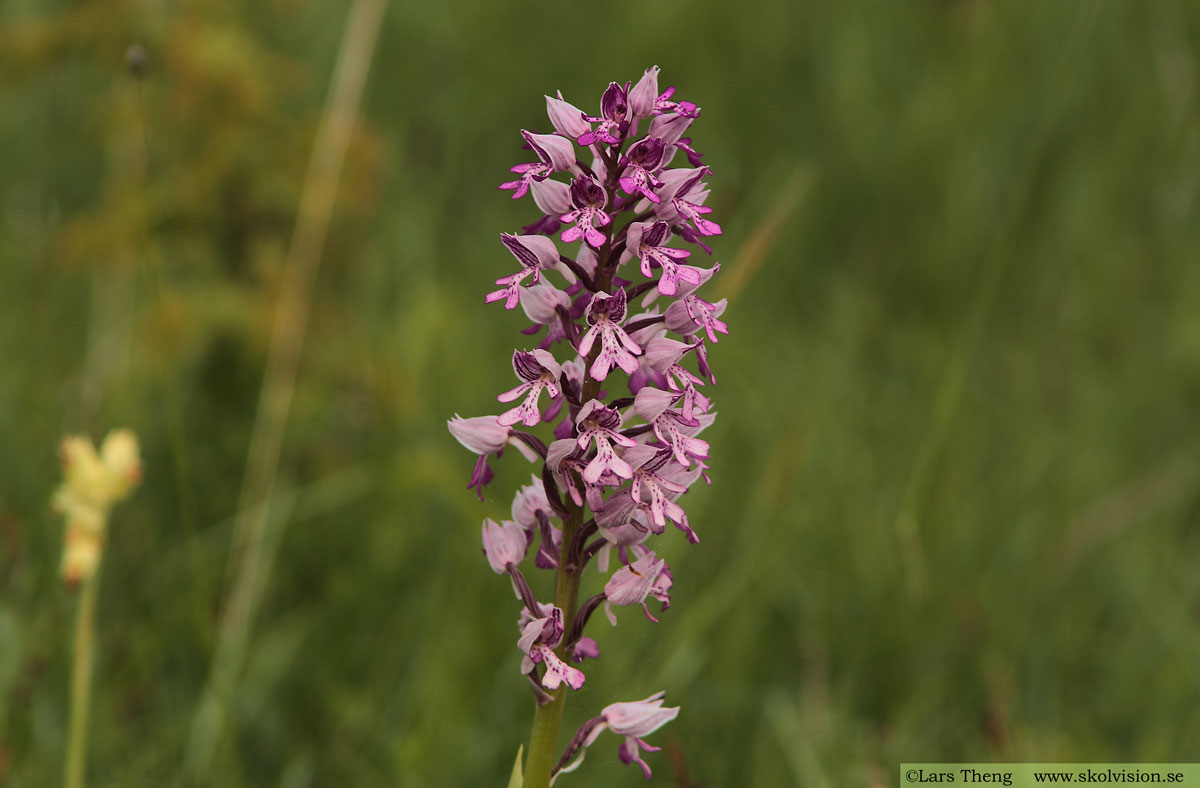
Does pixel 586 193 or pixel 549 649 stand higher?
pixel 586 193

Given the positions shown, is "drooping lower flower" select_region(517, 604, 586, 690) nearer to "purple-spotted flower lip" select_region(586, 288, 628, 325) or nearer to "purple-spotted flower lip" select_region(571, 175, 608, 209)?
"purple-spotted flower lip" select_region(586, 288, 628, 325)

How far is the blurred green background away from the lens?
361cm

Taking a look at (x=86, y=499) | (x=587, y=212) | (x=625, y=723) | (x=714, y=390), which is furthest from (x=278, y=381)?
(x=587, y=212)

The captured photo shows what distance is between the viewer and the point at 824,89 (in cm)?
816

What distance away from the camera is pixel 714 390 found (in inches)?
221

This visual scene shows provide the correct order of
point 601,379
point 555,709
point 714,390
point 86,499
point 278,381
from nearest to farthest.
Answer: point 601,379
point 555,709
point 86,499
point 278,381
point 714,390

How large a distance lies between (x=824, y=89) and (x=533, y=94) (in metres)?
2.10

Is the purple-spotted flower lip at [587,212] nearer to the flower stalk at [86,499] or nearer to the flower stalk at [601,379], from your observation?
the flower stalk at [601,379]

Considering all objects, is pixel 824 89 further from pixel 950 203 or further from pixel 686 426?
pixel 686 426

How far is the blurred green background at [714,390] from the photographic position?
3.61 metres

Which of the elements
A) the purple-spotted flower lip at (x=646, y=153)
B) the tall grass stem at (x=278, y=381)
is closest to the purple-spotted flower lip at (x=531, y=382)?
the purple-spotted flower lip at (x=646, y=153)

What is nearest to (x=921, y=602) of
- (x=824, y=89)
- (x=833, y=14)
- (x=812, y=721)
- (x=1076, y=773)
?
(x=812, y=721)

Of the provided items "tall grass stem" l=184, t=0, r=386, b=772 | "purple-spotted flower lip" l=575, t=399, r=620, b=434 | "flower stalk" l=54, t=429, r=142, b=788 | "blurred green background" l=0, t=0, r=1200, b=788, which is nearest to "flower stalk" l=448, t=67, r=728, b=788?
"purple-spotted flower lip" l=575, t=399, r=620, b=434

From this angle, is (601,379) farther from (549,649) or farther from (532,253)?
(549,649)
